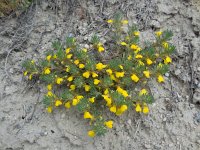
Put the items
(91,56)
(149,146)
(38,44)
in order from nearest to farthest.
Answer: (149,146) < (91,56) < (38,44)

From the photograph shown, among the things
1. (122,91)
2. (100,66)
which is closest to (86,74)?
(100,66)

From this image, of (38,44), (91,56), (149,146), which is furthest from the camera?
(38,44)

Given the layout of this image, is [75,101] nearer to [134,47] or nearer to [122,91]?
[122,91]

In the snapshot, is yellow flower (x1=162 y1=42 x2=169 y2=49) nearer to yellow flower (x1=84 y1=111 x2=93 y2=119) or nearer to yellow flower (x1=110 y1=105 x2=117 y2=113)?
yellow flower (x1=110 y1=105 x2=117 y2=113)

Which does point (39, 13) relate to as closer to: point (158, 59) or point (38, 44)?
point (38, 44)

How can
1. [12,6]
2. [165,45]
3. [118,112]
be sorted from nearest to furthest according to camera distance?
[118,112] < [165,45] < [12,6]

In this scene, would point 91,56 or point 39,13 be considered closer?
point 91,56

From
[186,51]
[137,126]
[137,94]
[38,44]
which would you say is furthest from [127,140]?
[38,44]

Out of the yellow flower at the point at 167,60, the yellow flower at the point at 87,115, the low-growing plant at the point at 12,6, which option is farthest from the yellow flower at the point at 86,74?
the low-growing plant at the point at 12,6
